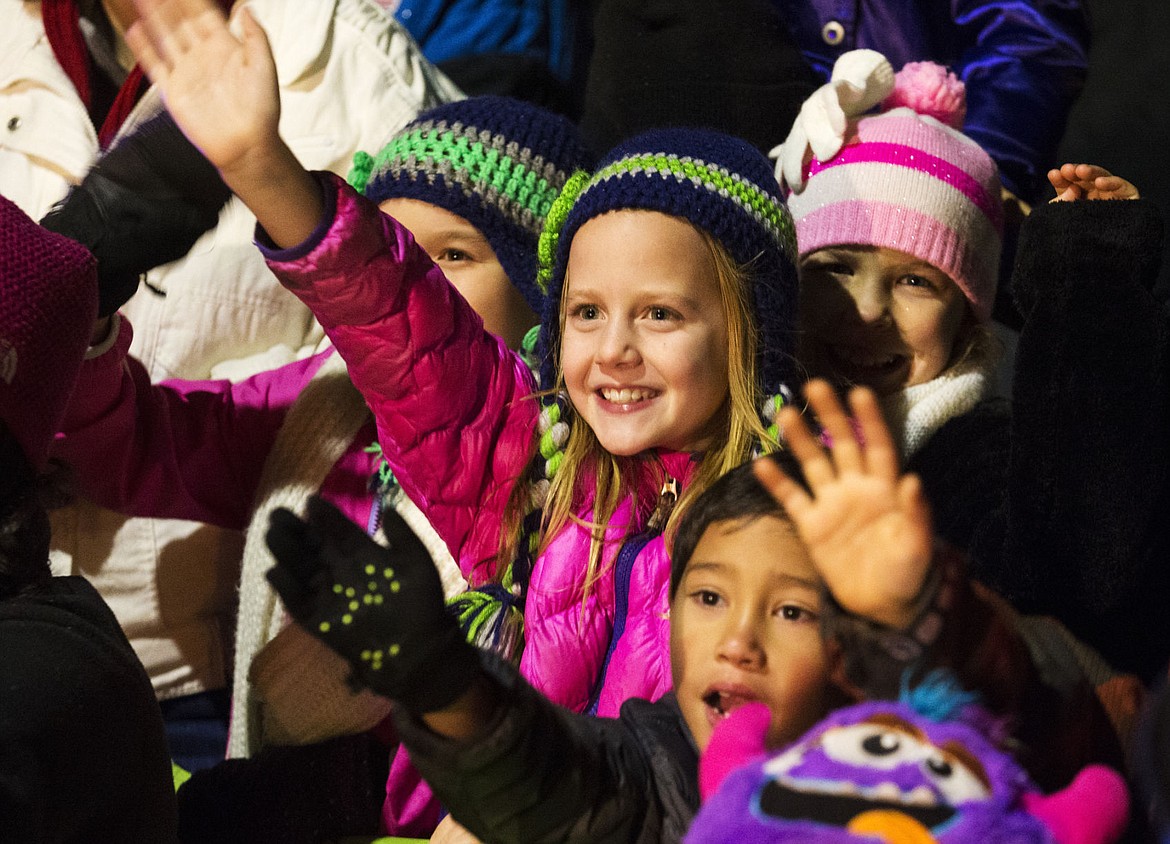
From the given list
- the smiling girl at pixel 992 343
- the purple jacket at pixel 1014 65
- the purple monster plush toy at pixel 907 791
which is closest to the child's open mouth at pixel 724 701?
the purple monster plush toy at pixel 907 791

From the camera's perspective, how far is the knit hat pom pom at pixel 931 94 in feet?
5.59

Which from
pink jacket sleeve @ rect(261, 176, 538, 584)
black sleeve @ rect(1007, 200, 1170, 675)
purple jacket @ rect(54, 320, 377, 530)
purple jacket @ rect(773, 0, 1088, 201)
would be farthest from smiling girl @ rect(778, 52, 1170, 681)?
purple jacket @ rect(54, 320, 377, 530)

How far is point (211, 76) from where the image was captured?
3.72 feet

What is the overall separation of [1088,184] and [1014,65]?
0.64 meters

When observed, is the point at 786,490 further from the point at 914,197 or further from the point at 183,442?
the point at 183,442

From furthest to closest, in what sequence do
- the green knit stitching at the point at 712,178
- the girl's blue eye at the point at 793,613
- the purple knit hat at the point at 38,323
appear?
the green knit stitching at the point at 712,178 → the purple knit hat at the point at 38,323 → the girl's blue eye at the point at 793,613

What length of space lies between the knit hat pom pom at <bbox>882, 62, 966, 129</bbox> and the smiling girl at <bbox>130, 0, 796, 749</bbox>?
0.38 metres

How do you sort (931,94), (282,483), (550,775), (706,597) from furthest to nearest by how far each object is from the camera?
1. (931,94)
2. (282,483)
3. (706,597)
4. (550,775)

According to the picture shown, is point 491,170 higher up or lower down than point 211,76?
lower down

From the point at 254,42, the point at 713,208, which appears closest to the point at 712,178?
the point at 713,208

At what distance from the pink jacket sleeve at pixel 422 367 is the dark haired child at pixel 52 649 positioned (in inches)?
8.2

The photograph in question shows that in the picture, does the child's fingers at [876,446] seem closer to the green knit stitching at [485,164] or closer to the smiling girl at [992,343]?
the smiling girl at [992,343]

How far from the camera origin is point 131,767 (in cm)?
104

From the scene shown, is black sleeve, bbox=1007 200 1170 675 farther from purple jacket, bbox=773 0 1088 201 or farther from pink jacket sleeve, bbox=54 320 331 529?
pink jacket sleeve, bbox=54 320 331 529
